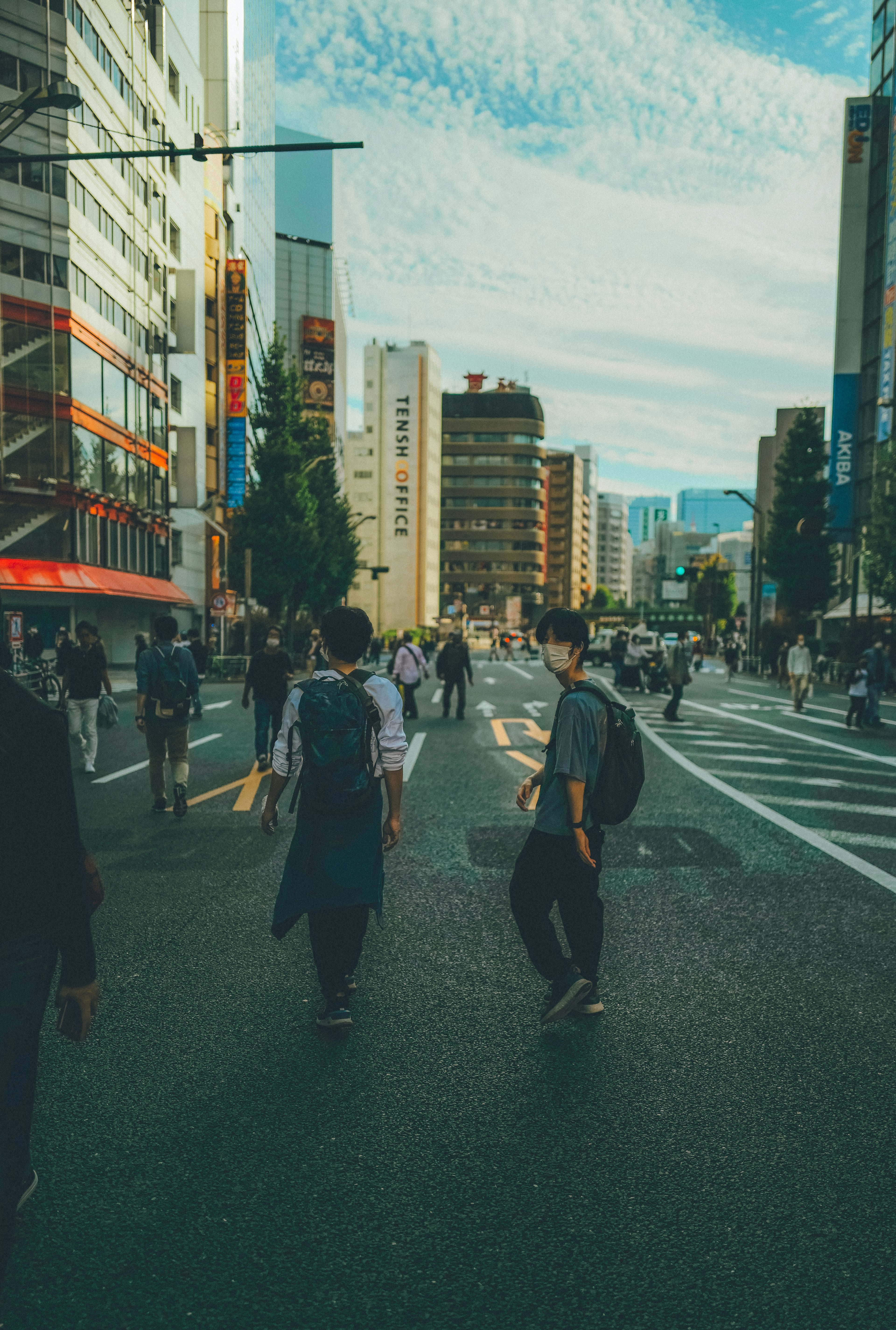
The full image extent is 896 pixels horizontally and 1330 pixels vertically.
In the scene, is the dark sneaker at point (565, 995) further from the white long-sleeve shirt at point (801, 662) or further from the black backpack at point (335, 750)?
the white long-sleeve shirt at point (801, 662)

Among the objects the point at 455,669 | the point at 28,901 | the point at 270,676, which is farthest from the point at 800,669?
the point at 28,901

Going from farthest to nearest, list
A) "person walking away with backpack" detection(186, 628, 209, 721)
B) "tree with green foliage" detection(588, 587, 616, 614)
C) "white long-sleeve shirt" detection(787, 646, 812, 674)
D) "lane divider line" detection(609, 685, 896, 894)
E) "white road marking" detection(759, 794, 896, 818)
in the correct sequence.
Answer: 1. "tree with green foliage" detection(588, 587, 616, 614)
2. "white long-sleeve shirt" detection(787, 646, 812, 674)
3. "person walking away with backpack" detection(186, 628, 209, 721)
4. "white road marking" detection(759, 794, 896, 818)
5. "lane divider line" detection(609, 685, 896, 894)

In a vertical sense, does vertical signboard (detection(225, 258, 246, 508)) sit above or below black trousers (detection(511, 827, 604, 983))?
above

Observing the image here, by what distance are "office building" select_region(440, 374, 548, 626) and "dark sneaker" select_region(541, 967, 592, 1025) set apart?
13258cm

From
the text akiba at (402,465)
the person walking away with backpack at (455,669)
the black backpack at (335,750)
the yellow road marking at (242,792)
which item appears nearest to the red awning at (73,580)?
the person walking away with backpack at (455,669)

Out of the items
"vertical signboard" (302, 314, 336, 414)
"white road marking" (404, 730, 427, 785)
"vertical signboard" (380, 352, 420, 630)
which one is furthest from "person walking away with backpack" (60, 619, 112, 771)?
"vertical signboard" (380, 352, 420, 630)

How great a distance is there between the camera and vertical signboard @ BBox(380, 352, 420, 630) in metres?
119

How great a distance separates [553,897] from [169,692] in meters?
5.79

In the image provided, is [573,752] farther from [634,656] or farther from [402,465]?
[402,465]

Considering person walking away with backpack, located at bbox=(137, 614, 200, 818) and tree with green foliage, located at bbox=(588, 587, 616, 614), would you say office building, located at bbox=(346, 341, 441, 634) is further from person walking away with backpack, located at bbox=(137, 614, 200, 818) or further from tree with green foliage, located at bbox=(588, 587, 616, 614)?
person walking away with backpack, located at bbox=(137, 614, 200, 818)

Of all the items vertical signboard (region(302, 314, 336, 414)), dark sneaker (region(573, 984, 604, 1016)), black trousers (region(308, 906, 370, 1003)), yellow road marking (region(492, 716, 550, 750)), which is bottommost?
yellow road marking (region(492, 716, 550, 750))

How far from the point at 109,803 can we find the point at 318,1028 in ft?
21.8

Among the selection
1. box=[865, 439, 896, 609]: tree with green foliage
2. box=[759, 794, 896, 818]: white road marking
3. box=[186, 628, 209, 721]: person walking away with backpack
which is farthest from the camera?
box=[865, 439, 896, 609]: tree with green foliage

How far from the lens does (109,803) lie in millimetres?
10172
